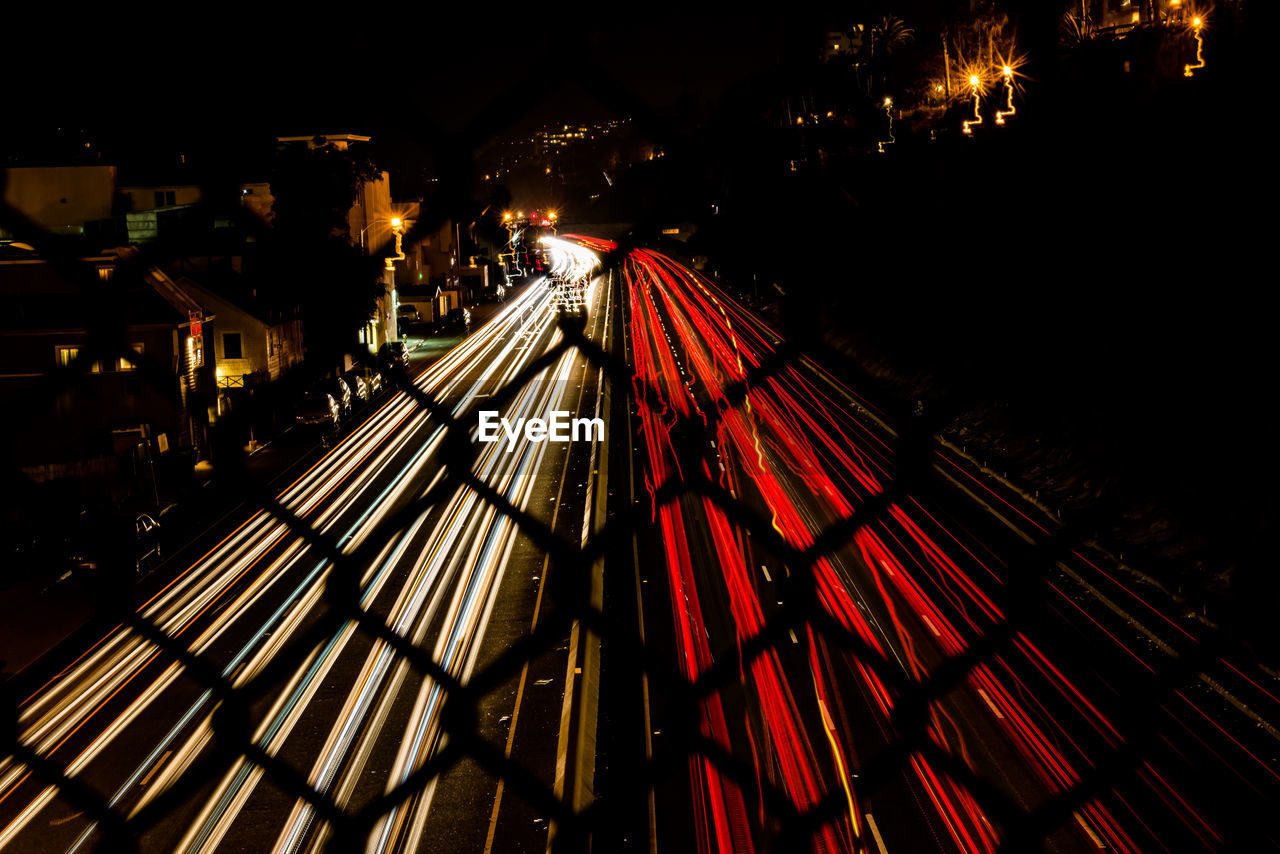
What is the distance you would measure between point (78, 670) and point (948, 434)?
577 inches

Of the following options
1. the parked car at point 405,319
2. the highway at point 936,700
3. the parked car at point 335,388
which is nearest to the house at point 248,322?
the parked car at point 335,388

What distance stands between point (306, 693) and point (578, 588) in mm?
9272

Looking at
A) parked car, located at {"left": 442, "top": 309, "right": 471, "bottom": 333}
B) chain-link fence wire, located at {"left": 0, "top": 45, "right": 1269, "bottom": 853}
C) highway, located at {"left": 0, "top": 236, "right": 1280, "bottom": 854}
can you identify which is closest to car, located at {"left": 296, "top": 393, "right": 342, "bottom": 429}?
chain-link fence wire, located at {"left": 0, "top": 45, "right": 1269, "bottom": 853}

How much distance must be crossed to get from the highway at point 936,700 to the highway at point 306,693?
183 cm

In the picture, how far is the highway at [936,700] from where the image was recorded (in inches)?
267

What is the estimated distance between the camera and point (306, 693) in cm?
945

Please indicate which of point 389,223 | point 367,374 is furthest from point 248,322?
point 389,223

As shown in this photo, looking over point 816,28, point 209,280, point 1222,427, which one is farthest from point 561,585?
point 1222,427

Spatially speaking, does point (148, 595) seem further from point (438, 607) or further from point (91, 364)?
point (91, 364)

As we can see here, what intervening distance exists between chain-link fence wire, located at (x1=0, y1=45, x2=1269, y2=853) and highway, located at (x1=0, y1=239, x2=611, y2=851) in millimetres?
1578

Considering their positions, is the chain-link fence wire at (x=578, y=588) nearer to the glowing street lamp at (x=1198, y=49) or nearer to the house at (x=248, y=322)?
the house at (x=248, y=322)

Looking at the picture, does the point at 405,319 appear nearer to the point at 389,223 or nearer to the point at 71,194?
the point at 71,194

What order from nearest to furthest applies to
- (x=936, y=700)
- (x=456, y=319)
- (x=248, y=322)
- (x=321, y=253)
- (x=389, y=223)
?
(x=389, y=223) → (x=321, y=253) → (x=936, y=700) → (x=248, y=322) → (x=456, y=319)

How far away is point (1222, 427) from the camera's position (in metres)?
10.3
